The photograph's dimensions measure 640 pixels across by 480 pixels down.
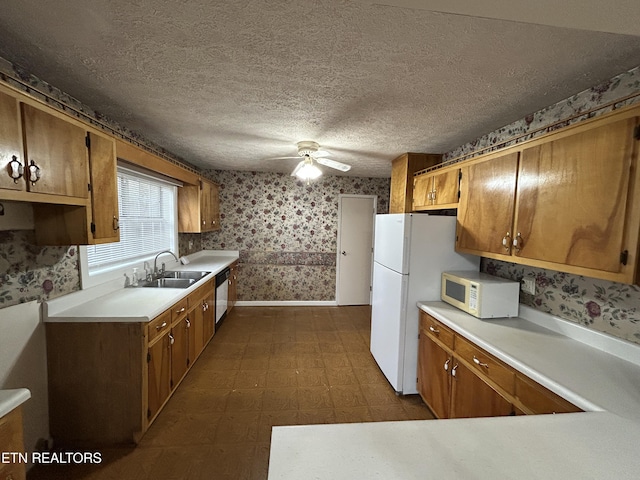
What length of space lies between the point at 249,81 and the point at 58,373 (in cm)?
219

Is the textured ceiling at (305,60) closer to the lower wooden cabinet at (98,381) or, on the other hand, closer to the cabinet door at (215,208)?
the lower wooden cabinet at (98,381)

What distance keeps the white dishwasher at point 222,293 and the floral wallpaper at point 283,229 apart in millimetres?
695

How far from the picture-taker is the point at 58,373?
1705 millimetres

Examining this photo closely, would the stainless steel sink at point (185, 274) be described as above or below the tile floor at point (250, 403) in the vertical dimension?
above

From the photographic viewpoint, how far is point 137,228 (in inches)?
113

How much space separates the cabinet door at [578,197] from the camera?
115 cm

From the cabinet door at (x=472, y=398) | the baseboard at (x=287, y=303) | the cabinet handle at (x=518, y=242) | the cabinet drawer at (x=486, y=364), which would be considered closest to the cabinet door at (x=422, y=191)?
the cabinet handle at (x=518, y=242)

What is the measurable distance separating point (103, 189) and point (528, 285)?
9.96ft

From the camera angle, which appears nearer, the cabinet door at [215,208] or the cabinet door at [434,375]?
the cabinet door at [434,375]

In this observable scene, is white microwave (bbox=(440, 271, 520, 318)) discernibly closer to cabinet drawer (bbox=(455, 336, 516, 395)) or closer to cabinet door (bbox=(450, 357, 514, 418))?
cabinet drawer (bbox=(455, 336, 516, 395))

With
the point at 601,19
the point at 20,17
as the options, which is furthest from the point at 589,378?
the point at 20,17

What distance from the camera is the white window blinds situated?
2.35 m

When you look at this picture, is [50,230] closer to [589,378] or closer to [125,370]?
[125,370]

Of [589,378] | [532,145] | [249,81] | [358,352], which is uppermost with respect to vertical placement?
[249,81]
